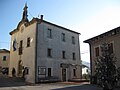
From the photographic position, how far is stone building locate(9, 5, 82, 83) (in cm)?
2744

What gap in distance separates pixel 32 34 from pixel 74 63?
10008 millimetres

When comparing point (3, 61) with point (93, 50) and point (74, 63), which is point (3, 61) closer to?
point (74, 63)

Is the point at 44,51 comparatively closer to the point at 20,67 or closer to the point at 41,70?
the point at 41,70

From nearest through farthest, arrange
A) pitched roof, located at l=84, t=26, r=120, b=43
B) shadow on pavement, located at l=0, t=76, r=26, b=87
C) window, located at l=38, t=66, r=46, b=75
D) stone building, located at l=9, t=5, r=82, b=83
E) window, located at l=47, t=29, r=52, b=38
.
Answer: pitched roof, located at l=84, t=26, r=120, b=43 → shadow on pavement, located at l=0, t=76, r=26, b=87 → window, located at l=38, t=66, r=46, b=75 → stone building, located at l=9, t=5, r=82, b=83 → window, located at l=47, t=29, r=52, b=38

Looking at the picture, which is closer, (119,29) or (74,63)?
(119,29)

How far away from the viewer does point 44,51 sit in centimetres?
2828

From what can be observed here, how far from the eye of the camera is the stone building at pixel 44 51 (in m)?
27.4

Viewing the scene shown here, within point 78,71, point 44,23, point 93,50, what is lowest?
point 78,71

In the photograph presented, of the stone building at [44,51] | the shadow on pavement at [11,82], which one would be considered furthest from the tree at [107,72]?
the stone building at [44,51]

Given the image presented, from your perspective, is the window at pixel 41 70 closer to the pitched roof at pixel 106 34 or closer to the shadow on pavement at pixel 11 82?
the shadow on pavement at pixel 11 82

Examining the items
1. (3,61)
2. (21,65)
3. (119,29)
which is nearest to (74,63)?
(21,65)

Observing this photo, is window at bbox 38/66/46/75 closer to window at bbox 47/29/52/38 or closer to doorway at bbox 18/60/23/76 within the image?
doorway at bbox 18/60/23/76

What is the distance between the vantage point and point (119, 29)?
64.4 ft

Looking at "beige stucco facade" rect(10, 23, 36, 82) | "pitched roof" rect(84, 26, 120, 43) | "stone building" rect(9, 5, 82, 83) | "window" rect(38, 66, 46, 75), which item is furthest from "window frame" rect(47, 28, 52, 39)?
"pitched roof" rect(84, 26, 120, 43)
